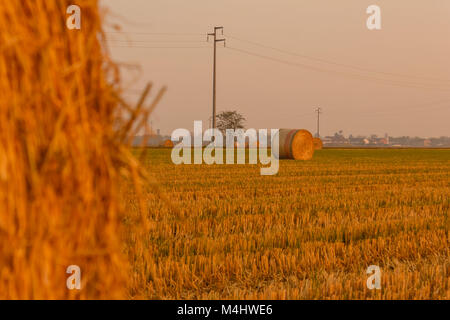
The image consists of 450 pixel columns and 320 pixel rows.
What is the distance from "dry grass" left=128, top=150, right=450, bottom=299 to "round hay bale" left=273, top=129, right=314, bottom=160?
49.9 ft

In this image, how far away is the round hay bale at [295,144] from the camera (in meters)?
25.5

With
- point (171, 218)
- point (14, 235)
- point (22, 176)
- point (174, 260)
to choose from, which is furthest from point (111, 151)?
point (171, 218)

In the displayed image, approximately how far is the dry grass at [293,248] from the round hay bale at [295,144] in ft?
49.9

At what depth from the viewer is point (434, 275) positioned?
4.72 meters

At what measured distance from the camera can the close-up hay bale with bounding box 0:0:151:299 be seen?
2.28 metres
